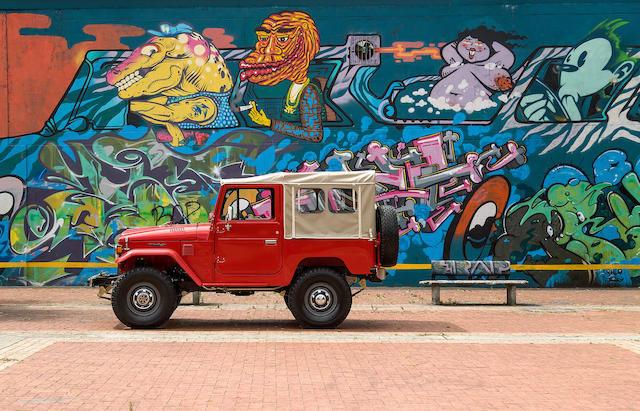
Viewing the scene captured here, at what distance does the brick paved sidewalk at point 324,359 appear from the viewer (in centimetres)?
750

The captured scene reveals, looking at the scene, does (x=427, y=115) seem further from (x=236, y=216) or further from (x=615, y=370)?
(x=615, y=370)

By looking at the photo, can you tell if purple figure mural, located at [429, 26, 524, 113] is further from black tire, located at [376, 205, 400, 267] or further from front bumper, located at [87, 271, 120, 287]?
front bumper, located at [87, 271, 120, 287]

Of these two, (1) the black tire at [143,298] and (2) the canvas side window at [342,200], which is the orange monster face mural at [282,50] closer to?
(2) the canvas side window at [342,200]

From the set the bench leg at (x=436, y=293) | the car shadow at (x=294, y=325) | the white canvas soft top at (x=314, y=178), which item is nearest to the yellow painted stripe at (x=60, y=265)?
the car shadow at (x=294, y=325)

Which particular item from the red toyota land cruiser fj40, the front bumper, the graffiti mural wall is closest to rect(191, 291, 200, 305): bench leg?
the red toyota land cruiser fj40

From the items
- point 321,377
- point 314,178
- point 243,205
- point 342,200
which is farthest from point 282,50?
point 321,377

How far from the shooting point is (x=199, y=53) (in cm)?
2095

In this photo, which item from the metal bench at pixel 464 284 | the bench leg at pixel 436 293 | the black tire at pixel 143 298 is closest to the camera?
the black tire at pixel 143 298

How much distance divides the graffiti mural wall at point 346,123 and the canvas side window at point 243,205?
818cm

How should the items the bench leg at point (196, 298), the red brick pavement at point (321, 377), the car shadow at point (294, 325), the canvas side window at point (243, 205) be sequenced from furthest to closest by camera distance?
1. the bench leg at point (196, 298)
2. the canvas side window at point (243, 205)
3. the car shadow at point (294, 325)
4. the red brick pavement at point (321, 377)

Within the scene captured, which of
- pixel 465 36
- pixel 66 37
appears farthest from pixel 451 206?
pixel 66 37

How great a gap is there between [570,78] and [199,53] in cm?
959

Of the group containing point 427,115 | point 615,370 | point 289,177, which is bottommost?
point 615,370

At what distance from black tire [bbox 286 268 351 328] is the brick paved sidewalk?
253mm
